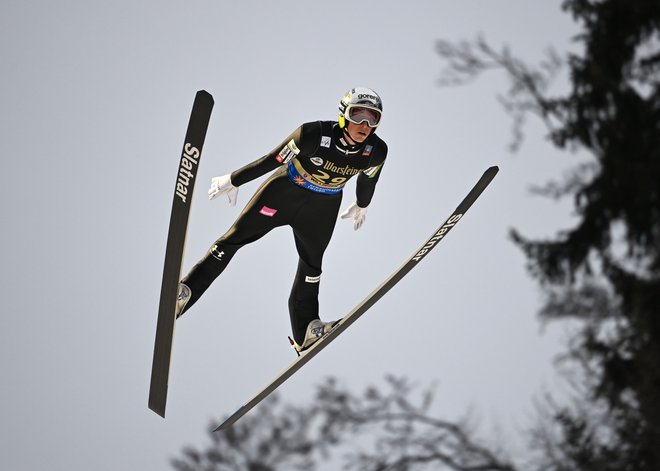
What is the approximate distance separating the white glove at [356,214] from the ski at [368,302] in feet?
1.73

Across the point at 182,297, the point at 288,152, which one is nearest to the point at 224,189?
the point at 288,152

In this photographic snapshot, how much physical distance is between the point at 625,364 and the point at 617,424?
771 millimetres

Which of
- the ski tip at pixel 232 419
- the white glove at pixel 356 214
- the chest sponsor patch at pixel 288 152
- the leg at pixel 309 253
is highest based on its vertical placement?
the chest sponsor patch at pixel 288 152

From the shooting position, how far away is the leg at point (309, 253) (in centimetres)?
710

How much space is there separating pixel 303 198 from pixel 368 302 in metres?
1.06

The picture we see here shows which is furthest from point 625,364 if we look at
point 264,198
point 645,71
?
point 264,198

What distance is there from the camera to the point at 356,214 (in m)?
7.68

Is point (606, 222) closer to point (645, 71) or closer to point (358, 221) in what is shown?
point (645, 71)

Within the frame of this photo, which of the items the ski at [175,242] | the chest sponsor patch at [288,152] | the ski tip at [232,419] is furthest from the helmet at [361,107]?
the ski tip at [232,419]

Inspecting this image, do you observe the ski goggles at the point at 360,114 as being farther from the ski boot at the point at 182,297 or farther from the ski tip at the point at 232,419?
the ski tip at the point at 232,419

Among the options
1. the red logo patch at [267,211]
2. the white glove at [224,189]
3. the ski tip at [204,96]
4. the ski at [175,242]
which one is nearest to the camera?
the ski tip at [204,96]

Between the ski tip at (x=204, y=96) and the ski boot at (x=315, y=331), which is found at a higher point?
the ski tip at (x=204, y=96)

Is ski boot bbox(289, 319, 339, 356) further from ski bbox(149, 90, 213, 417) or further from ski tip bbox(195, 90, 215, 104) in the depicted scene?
ski tip bbox(195, 90, 215, 104)

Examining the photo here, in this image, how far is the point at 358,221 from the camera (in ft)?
25.3
